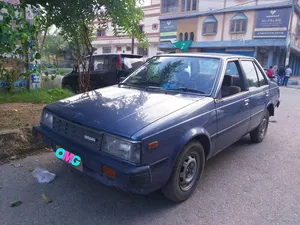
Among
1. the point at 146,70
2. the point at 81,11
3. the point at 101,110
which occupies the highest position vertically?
the point at 81,11

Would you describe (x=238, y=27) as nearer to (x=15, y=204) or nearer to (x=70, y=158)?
(x=70, y=158)

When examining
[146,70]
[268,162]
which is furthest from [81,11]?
[268,162]

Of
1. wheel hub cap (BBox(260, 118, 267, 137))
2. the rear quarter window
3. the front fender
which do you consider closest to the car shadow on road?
the front fender

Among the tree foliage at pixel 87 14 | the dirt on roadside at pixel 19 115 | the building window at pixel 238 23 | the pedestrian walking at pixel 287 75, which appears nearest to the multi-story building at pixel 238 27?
the building window at pixel 238 23

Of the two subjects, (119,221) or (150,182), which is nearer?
(150,182)

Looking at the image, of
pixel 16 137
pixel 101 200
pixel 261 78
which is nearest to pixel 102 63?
pixel 16 137

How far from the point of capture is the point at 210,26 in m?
26.0

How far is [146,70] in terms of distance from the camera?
3.86 m

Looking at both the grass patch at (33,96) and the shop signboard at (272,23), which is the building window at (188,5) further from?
the grass patch at (33,96)

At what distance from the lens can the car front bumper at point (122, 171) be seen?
84.0 inches

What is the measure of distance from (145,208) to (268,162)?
2.35 meters

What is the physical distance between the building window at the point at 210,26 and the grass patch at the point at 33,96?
2228 cm

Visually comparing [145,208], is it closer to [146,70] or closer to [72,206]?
[72,206]

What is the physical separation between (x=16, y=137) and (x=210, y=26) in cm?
2560
